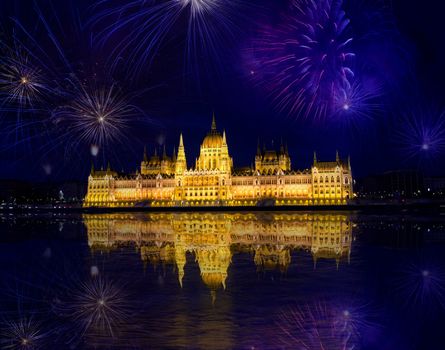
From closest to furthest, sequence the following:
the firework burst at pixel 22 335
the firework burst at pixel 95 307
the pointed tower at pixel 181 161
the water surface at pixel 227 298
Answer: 1. the firework burst at pixel 22 335
2. the water surface at pixel 227 298
3. the firework burst at pixel 95 307
4. the pointed tower at pixel 181 161

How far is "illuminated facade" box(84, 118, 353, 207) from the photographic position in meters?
136

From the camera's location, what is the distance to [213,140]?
520ft

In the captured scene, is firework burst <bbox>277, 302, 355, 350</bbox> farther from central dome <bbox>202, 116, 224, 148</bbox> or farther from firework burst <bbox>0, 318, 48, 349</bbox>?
central dome <bbox>202, 116, 224, 148</bbox>

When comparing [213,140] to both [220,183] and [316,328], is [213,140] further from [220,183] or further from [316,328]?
[316,328]

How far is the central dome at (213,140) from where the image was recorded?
158 meters

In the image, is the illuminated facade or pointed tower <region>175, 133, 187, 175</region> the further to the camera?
pointed tower <region>175, 133, 187, 175</region>

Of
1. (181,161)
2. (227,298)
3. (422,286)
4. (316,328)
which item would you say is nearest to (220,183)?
(181,161)

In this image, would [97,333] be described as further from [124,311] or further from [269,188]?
[269,188]

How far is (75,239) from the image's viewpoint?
120ft

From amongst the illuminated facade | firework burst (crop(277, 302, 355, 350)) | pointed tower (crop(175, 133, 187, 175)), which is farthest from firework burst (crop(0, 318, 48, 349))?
pointed tower (crop(175, 133, 187, 175))

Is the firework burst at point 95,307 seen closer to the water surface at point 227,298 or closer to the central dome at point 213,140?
the water surface at point 227,298

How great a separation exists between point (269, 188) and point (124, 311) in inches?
5031

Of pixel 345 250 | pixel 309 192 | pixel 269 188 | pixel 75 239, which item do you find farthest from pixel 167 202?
pixel 345 250

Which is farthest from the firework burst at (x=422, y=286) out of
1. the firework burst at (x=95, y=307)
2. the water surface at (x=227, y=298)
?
the firework burst at (x=95, y=307)
